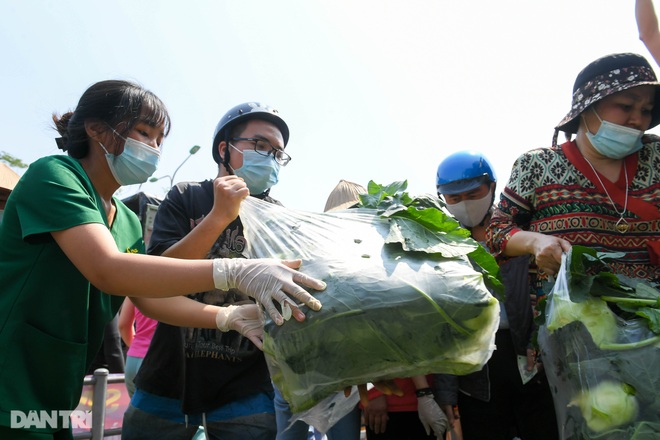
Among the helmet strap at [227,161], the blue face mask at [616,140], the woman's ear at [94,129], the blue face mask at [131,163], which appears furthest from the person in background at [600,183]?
the woman's ear at [94,129]

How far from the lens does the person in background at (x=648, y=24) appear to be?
2552 mm

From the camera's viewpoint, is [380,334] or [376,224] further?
[376,224]

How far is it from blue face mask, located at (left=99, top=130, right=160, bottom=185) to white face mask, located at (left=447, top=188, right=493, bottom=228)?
6.29ft

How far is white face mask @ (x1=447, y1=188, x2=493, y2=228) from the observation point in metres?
3.36

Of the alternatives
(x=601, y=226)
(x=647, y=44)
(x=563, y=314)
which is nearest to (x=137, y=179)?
(x=563, y=314)

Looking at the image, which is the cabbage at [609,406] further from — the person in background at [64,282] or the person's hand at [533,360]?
the person in background at [64,282]

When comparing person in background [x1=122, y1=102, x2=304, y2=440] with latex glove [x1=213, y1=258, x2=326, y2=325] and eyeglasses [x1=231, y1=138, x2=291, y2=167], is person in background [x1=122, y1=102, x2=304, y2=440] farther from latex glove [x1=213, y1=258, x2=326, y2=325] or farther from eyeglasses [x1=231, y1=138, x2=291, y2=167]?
latex glove [x1=213, y1=258, x2=326, y2=325]

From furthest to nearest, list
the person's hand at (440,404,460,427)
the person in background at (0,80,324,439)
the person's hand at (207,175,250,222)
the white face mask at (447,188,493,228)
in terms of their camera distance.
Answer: the white face mask at (447,188,493,228), the person's hand at (440,404,460,427), the person's hand at (207,175,250,222), the person in background at (0,80,324,439)

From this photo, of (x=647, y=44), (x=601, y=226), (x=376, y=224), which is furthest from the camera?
(x=647, y=44)

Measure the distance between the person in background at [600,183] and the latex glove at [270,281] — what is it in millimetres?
1191

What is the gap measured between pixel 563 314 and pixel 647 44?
1.49 meters

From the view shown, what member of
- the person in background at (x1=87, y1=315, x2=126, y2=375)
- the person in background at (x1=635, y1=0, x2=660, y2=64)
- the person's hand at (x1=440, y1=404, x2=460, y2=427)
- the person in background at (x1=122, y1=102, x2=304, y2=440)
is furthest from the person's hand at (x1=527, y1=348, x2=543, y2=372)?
the person in background at (x1=87, y1=315, x2=126, y2=375)

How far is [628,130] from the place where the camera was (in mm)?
2461

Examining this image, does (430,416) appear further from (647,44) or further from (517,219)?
(647,44)
